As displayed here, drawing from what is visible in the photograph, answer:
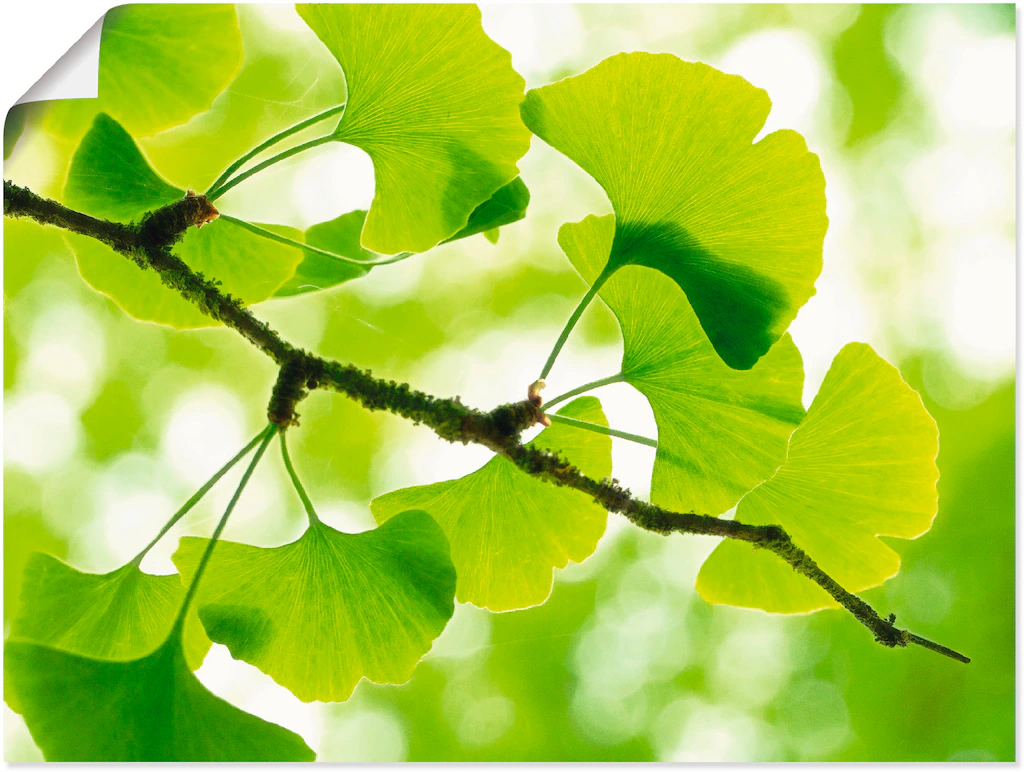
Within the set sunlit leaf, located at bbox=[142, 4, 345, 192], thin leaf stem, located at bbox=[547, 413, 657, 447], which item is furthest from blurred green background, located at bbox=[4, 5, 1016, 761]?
thin leaf stem, located at bbox=[547, 413, 657, 447]

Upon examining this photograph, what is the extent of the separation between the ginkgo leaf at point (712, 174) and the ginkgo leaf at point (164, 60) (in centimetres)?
30

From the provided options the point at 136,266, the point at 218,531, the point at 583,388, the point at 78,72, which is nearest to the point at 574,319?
the point at 583,388

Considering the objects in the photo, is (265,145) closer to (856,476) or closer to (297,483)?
(297,483)

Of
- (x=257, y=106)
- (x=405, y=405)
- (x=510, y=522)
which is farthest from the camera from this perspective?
(x=257, y=106)

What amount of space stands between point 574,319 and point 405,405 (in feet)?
0.41

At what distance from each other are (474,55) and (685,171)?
0.51 feet

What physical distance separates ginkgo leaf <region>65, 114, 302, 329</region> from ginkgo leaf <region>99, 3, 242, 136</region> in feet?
0.32

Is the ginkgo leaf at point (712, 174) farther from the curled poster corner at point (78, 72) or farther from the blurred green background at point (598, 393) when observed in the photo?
the curled poster corner at point (78, 72)

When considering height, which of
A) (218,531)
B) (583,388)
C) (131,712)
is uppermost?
(583,388)

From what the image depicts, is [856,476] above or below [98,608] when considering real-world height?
above

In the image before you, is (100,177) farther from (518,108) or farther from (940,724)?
(940,724)

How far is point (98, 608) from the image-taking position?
1.79ft

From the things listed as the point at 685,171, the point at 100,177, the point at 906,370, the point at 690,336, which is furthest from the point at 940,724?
the point at 100,177

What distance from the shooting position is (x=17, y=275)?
2.18ft
